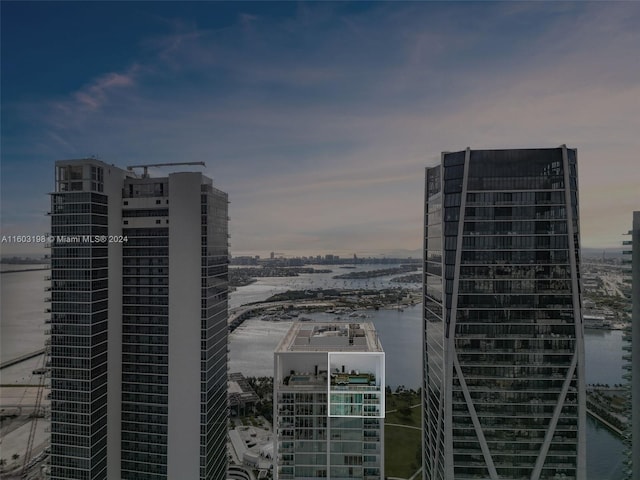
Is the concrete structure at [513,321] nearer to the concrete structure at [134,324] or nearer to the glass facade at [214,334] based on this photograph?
the glass facade at [214,334]

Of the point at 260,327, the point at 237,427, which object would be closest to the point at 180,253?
the point at 237,427

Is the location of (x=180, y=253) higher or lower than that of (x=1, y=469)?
higher

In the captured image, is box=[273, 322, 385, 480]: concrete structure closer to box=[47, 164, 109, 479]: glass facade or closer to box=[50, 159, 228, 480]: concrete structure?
box=[50, 159, 228, 480]: concrete structure

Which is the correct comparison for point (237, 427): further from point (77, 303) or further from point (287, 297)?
point (287, 297)

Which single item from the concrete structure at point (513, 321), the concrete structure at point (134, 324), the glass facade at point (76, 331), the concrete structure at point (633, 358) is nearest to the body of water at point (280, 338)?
the glass facade at point (76, 331)

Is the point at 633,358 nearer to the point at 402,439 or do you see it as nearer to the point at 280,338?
the point at 402,439

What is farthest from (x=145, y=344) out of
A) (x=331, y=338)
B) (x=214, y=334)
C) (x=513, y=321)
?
(x=513, y=321)

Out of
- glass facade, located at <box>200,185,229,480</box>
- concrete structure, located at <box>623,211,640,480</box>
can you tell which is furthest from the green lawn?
concrete structure, located at <box>623,211,640,480</box>
